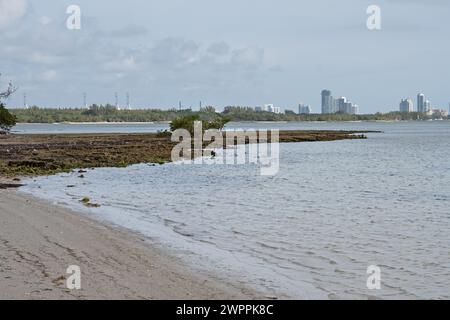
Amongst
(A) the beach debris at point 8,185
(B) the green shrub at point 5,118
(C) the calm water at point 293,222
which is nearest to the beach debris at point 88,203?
(C) the calm water at point 293,222

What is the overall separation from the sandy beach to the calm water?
849mm

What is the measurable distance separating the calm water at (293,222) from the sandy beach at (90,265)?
849 mm

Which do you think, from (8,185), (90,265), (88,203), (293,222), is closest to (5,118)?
(8,185)

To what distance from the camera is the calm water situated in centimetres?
1278

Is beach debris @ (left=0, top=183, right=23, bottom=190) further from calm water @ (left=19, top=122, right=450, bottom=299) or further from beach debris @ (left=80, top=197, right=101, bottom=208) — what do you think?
beach debris @ (left=80, top=197, right=101, bottom=208)

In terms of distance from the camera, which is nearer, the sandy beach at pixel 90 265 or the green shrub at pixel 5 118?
the sandy beach at pixel 90 265

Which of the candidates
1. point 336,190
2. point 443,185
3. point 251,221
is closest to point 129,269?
point 251,221

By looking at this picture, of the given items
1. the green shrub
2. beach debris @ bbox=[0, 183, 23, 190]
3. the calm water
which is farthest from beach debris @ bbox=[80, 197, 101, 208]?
the green shrub

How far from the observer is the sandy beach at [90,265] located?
10.3m

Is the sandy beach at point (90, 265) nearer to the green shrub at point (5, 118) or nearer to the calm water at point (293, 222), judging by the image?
the calm water at point (293, 222)

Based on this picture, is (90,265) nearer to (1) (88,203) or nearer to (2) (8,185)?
(1) (88,203)

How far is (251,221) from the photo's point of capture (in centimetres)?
2094

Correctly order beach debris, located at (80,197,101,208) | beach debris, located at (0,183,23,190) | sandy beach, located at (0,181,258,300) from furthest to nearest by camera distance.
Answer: beach debris, located at (0,183,23,190) → beach debris, located at (80,197,101,208) → sandy beach, located at (0,181,258,300)

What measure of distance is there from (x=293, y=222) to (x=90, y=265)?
9630 millimetres
